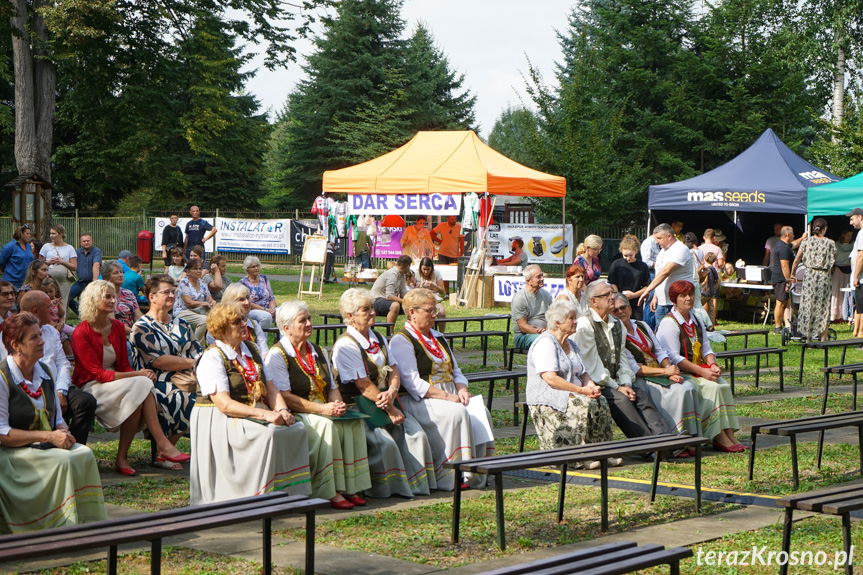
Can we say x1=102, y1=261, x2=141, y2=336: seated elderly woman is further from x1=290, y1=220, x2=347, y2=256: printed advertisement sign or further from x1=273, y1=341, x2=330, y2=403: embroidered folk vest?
x1=290, y1=220, x2=347, y2=256: printed advertisement sign

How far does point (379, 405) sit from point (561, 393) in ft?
4.59

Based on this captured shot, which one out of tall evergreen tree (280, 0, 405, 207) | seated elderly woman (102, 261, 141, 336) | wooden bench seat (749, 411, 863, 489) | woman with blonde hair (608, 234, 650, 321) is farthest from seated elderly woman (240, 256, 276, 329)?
tall evergreen tree (280, 0, 405, 207)

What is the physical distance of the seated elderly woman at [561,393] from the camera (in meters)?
7.29

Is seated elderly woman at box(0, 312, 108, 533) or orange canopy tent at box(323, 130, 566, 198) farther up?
orange canopy tent at box(323, 130, 566, 198)

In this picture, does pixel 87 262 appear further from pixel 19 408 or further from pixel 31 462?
pixel 31 462

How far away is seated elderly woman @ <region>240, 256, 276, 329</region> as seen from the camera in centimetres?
1269

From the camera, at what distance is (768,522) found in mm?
5906

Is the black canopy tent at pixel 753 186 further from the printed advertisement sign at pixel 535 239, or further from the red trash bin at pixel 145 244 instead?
the red trash bin at pixel 145 244

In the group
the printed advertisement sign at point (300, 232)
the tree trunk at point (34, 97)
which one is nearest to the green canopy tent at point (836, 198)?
the tree trunk at point (34, 97)

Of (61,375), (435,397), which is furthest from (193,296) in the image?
(435,397)

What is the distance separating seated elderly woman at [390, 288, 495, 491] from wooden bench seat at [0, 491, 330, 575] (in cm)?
219

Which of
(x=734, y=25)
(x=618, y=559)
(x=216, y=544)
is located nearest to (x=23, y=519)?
(x=216, y=544)

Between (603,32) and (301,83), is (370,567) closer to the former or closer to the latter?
(603,32)

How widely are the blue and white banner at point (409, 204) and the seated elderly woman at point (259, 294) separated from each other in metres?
7.81
